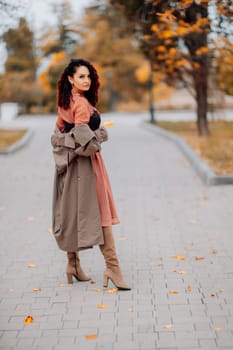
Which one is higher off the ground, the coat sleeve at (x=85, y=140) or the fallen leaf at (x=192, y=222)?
the coat sleeve at (x=85, y=140)

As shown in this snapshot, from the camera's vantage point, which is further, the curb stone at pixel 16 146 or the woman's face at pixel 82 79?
the curb stone at pixel 16 146

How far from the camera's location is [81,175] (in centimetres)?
554

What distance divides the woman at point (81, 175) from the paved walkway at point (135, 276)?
456mm

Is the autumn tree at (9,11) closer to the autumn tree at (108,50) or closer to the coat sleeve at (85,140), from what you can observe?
the coat sleeve at (85,140)

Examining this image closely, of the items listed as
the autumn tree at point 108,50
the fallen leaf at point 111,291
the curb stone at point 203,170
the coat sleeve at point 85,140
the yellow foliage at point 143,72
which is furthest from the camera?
the autumn tree at point 108,50

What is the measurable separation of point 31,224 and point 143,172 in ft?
16.8

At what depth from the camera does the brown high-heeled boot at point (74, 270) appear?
588 cm

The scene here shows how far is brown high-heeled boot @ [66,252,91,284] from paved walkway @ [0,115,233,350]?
3.4 inches

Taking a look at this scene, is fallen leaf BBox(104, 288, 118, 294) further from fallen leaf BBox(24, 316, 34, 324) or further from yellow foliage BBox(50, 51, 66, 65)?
yellow foliage BBox(50, 51, 66, 65)

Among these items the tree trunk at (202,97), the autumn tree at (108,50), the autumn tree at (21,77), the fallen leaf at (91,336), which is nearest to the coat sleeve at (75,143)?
the fallen leaf at (91,336)

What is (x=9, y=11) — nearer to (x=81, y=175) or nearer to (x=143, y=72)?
(x=81, y=175)

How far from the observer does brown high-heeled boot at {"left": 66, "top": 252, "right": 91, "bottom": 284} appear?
19.3ft

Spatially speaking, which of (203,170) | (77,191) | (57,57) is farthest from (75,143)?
(57,57)

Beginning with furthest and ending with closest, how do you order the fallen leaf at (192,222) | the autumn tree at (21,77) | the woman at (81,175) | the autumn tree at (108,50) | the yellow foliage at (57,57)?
the yellow foliage at (57,57) < the autumn tree at (108,50) < the autumn tree at (21,77) < the fallen leaf at (192,222) < the woman at (81,175)
